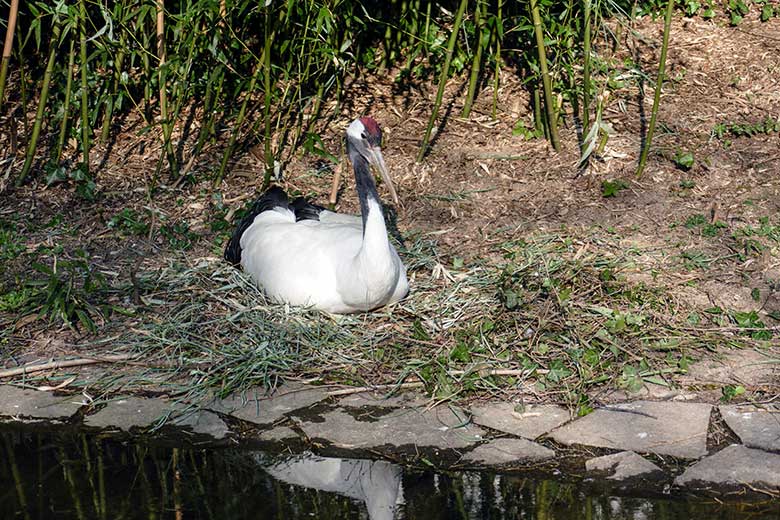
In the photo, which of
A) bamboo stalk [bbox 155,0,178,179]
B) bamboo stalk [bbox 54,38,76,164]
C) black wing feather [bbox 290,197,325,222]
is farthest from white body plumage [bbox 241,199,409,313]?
bamboo stalk [bbox 54,38,76,164]

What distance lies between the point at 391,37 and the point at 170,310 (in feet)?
11.1

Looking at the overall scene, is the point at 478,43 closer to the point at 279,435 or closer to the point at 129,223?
the point at 129,223

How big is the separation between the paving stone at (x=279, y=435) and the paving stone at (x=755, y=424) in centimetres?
165

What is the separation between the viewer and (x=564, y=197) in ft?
19.6

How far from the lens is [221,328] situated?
4.73 meters

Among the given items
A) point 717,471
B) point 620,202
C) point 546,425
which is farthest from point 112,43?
point 717,471

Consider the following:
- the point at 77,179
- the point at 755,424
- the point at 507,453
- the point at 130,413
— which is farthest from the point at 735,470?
the point at 77,179

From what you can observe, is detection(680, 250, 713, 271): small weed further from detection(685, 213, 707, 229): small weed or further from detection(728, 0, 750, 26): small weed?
detection(728, 0, 750, 26): small weed

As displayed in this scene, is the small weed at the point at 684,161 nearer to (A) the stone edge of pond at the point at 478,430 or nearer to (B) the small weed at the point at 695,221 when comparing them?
(B) the small weed at the point at 695,221

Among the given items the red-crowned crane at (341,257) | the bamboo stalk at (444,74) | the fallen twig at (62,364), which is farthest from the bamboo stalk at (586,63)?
the fallen twig at (62,364)

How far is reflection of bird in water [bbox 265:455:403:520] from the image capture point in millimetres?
3307

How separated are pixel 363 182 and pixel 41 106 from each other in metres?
2.63

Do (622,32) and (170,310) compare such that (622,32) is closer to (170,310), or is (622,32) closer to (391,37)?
(391,37)

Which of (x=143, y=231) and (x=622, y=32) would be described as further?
(x=622, y=32)
